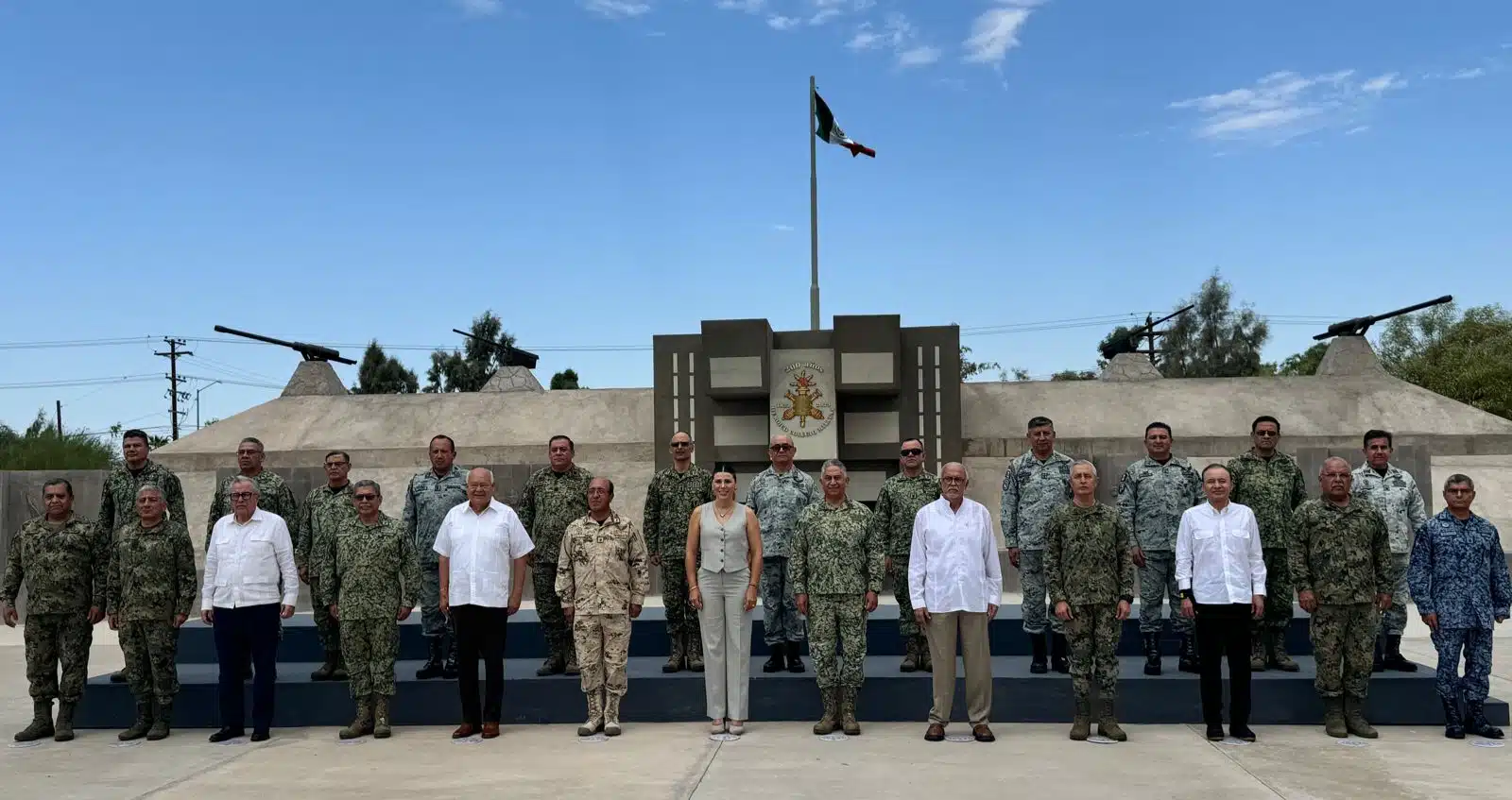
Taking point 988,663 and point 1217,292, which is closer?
point 988,663

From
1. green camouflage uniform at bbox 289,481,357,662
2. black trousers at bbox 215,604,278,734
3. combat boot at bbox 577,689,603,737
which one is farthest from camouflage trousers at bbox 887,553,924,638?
black trousers at bbox 215,604,278,734

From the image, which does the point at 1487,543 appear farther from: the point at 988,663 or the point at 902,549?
the point at 902,549

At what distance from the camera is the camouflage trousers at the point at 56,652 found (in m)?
6.63

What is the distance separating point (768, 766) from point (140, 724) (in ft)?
12.7

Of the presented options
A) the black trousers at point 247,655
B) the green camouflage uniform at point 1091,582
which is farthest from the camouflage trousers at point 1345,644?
the black trousers at point 247,655

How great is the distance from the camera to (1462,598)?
602 centimetres

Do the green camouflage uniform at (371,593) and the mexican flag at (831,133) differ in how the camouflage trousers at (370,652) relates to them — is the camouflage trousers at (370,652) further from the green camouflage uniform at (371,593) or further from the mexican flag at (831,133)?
the mexican flag at (831,133)

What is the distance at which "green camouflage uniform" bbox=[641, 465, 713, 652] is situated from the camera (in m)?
7.18

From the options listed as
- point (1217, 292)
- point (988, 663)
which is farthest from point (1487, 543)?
point (1217, 292)

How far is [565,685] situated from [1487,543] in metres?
5.22

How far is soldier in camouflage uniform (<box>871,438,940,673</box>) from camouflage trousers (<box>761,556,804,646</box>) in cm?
67

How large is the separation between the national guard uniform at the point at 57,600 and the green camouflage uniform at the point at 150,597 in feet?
0.57

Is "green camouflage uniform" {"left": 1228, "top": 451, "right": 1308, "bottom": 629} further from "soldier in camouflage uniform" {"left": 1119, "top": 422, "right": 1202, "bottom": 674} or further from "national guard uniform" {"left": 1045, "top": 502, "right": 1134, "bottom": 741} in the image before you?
"national guard uniform" {"left": 1045, "top": 502, "right": 1134, "bottom": 741}

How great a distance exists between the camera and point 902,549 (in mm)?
7148
